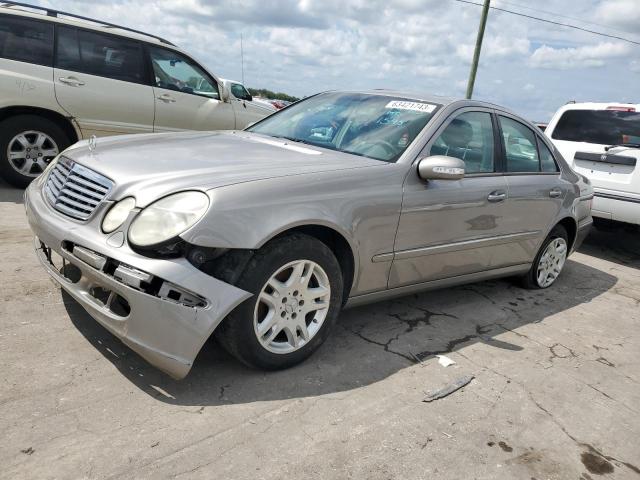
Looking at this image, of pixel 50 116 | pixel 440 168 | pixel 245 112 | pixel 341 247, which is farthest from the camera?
pixel 245 112

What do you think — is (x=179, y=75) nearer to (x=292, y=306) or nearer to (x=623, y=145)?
(x=292, y=306)

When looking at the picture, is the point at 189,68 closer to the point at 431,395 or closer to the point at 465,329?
the point at 465,329

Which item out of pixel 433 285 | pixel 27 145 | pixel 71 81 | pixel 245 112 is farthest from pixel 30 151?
pixel 433 285

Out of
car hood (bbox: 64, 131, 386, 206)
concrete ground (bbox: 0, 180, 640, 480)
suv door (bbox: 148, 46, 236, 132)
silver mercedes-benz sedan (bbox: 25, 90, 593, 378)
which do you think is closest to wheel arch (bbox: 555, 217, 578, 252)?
silver mercedes-benz sedan (bbox: 25, 90, 593, 378)

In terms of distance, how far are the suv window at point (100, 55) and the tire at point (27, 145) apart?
712 millimetres

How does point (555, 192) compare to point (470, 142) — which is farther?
point (555, 192)

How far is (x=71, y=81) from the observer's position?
20.4 ft

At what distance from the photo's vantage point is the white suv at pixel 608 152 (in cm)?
639

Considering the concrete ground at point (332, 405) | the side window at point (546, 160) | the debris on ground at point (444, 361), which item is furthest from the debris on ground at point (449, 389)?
the side window at point (546, 160)

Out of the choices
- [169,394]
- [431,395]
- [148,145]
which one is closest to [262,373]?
[169,394]

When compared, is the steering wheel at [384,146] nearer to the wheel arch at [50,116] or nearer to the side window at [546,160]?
the side window at [546,160]

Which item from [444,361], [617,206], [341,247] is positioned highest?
[341,247]

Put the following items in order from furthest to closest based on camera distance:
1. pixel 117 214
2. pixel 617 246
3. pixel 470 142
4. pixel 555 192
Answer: pixel 617 246
pixel 555 192
pixel 470 142
pixel 117 214

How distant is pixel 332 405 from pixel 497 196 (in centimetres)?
212
